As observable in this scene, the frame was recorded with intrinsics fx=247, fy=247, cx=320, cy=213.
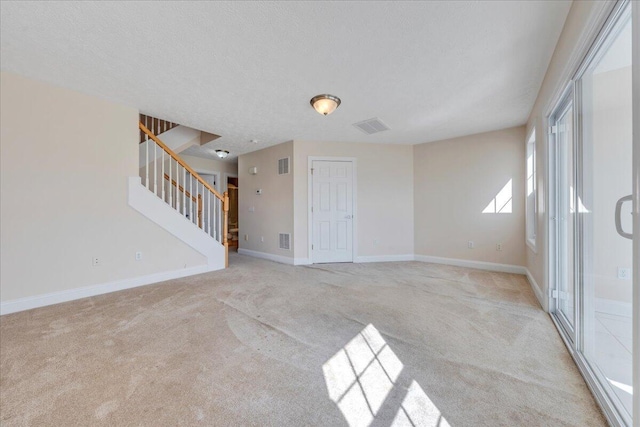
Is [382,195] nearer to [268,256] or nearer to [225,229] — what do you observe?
[268,256]

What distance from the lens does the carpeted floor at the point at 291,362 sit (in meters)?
1.28

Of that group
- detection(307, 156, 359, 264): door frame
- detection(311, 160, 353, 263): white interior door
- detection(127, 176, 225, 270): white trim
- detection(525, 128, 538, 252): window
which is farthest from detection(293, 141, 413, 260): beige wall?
detection(127, 176, 225, 270): white trim

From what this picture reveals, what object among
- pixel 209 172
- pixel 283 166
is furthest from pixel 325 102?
pixel 209 172

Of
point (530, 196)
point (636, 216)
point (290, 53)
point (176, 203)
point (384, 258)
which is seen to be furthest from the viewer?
point (384, 258)

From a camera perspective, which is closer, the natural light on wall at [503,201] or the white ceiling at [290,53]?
the white ceiling at [290,53]

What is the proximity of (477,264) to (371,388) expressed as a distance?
3.83 meters

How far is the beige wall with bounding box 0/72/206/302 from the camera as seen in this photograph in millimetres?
2539

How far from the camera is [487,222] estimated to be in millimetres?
4297

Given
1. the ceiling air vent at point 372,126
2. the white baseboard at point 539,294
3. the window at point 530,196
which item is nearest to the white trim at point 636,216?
the white baseboard at point 539,294

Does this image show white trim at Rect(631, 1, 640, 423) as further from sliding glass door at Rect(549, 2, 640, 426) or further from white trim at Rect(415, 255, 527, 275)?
white trim at Rect(415, 255, 527, 275)

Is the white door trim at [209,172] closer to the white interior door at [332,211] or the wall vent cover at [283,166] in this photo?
the wall vent cover at [283,166]

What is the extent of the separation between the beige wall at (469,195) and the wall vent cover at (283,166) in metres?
2.64

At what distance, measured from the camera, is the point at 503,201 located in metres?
4.13

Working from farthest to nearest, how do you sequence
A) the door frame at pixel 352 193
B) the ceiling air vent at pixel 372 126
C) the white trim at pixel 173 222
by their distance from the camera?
the door frame at pixel 352 193
the ceiling air vent at pixel 372 126
the white trim at pixel 173 222
